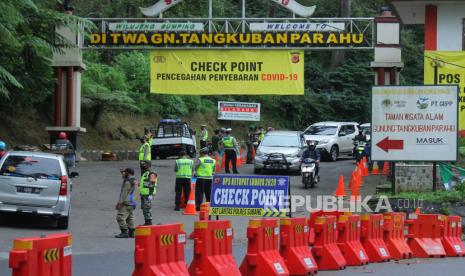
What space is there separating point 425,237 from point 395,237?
3.60 feet

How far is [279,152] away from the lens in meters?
31.3

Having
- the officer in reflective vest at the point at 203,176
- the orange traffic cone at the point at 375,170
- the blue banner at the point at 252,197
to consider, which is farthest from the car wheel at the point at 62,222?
the orange traffic cone at the point at 375,170

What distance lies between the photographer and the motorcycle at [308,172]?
27.2m

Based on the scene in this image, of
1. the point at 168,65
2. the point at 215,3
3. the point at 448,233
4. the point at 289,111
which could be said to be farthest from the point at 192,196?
the point at 289,111

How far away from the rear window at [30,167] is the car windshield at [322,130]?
23.9 meters

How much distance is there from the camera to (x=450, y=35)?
92.8ft

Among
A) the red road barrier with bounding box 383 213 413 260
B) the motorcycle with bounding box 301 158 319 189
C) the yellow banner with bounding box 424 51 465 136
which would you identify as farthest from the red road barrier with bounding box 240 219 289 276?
the yellow banner with bounding box 424 51 465 136

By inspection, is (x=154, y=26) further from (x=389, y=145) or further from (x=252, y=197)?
(x=252, y=197)

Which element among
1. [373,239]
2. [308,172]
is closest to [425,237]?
[373,239]

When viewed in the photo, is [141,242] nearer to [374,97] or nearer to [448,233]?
[448,233]

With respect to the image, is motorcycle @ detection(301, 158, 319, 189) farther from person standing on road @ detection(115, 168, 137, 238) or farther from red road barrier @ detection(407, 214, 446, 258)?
person standing on road @ detection(115, 168, 137, 238)

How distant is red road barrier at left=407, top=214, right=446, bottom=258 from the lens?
16.5m

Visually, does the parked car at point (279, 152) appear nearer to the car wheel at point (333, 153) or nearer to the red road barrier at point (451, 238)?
the car wheel at point (333, 153)

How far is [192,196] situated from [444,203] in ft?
20.9
